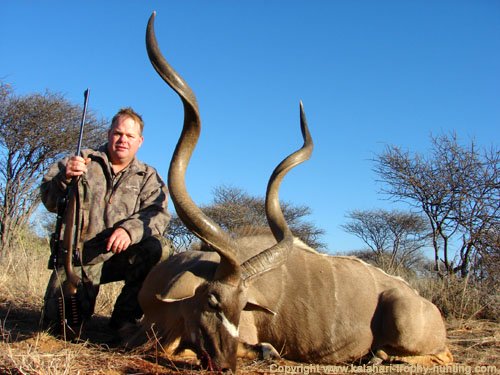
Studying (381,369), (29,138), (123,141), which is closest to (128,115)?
(123,141)

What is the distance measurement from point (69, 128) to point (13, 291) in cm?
628

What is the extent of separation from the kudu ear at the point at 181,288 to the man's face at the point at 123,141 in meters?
1.20

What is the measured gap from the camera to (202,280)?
9.27ft

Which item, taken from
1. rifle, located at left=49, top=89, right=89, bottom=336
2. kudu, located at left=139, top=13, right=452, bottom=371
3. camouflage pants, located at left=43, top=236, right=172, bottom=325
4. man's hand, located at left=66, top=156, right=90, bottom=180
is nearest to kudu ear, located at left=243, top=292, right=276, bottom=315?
kudu, located at left=139, top=13, right=452, bottom=371

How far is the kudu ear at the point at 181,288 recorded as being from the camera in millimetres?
2709

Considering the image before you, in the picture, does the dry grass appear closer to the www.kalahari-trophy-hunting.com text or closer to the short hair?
the www.kalahari-trophy-hunting.com text

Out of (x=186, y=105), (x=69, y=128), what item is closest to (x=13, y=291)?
(x=186, y=105)

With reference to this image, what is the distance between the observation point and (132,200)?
145 inches

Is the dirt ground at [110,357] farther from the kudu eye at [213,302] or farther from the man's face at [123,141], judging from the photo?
the man's face at [123,141]

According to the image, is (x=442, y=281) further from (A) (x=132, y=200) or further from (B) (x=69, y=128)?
(B) (x=69, y=128)

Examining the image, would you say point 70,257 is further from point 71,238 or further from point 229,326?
point 229,326

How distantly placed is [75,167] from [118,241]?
0.51 meters

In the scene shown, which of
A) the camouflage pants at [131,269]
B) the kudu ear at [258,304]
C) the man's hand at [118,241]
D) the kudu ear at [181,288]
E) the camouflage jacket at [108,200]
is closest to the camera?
the kudu ear at [181,288]

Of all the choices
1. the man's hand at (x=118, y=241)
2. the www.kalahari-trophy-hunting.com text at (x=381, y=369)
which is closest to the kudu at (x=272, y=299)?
the www.kalahari-trophy-hunting.com text at (x=381, y=369)
